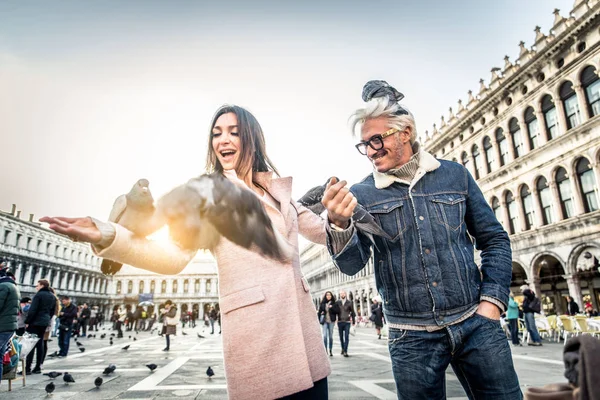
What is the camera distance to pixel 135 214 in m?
0.93

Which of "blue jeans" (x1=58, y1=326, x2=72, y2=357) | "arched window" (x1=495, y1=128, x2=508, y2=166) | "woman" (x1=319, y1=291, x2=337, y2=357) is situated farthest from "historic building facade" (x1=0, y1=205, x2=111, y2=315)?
"arched window" (x1=495, y1=128, x2=508, y2=166)

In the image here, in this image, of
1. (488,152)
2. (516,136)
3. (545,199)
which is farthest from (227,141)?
(488,152)

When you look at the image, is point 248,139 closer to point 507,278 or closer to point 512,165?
point 507,278

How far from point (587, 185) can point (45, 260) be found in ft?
198

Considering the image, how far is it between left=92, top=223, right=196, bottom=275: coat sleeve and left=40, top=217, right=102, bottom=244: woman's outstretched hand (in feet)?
0.13

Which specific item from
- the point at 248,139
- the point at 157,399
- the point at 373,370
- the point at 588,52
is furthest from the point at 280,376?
the point at 588,52

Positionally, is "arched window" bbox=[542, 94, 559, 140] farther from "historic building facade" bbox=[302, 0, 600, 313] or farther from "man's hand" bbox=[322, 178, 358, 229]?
"man's hand" bbox=[322, 178, 358, 229]

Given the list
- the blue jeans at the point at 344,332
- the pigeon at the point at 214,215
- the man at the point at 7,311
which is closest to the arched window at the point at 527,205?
the blue jeans at the point at 344,332

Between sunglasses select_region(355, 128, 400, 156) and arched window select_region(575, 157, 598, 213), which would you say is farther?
arched window select_region(575, 157, 598, 213)

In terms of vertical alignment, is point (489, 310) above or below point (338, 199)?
below

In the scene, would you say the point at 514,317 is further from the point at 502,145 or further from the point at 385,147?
the point at 502,145

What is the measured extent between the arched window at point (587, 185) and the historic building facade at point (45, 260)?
4178cm

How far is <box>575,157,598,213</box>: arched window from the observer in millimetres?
16844

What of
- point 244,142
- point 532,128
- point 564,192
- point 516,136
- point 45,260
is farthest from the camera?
point 45,260
